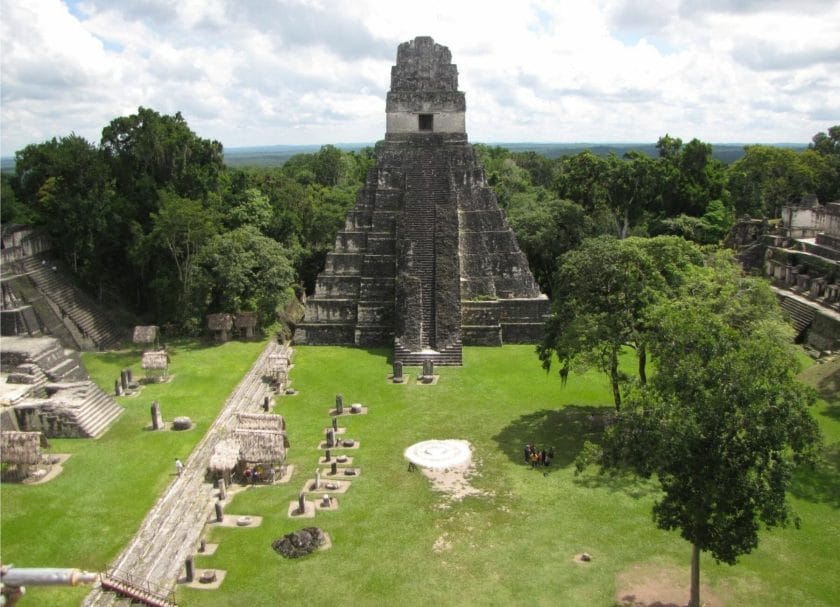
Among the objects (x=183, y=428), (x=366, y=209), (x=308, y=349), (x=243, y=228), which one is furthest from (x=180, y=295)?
(x=183, y=428)

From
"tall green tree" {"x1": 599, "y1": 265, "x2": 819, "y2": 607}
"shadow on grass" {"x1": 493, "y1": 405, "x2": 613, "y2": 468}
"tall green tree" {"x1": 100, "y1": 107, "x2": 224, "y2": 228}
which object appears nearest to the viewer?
"tall green tree" {"x1": 599, "y1": 265, "x2": 819, "y2": 607}

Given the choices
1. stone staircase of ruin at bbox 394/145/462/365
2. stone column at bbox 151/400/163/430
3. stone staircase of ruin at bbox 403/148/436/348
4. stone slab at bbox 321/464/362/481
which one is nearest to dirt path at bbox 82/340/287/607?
stone column at bbox 151/400/163/430

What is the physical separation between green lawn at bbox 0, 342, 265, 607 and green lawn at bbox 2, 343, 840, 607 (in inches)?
2.1

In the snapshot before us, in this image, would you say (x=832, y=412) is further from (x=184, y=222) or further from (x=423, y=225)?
(x=184, y=222)

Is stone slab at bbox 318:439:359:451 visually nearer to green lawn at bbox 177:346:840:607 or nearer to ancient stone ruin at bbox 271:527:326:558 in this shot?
green lawn at bbox 177:346:840:607

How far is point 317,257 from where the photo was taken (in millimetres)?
42250

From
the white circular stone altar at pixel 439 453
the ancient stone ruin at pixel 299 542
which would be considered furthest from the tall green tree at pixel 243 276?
the ancient stone ruin at pixel 299 542

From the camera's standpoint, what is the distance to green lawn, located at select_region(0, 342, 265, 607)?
1494cm

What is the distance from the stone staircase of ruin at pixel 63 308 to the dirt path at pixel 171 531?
12463 millimetres

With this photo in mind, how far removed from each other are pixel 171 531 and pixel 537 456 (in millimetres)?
9493

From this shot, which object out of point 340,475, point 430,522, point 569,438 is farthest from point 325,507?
point 569,438

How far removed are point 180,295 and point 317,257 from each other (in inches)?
432

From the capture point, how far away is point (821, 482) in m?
18.0

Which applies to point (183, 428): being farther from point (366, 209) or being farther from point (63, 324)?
point (366, 209)
